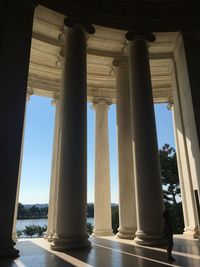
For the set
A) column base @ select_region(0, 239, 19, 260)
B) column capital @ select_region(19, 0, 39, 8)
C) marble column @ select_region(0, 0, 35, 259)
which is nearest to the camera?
column base @ select_region(0, 239, 19, 260)

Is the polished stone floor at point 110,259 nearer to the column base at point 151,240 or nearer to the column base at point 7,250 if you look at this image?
the column base at point 7,250

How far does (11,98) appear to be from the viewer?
6117 inches

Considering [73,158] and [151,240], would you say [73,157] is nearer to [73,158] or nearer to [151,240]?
[73,158]

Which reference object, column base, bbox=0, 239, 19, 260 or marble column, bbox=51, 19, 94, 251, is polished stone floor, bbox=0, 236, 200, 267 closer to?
column base, bbox=0, 239, 19, 260

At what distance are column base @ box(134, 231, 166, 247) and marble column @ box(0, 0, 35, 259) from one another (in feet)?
250

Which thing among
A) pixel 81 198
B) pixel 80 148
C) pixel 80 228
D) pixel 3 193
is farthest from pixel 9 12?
pixel 80 228

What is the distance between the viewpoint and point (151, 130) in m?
189

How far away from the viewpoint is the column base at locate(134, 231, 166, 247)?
16200 centimetres

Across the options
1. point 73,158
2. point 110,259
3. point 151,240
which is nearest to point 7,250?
point 110,259

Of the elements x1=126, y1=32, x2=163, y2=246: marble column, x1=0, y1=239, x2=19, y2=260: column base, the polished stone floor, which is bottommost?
the polished stone floor

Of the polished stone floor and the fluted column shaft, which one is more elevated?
the fluted column shaft

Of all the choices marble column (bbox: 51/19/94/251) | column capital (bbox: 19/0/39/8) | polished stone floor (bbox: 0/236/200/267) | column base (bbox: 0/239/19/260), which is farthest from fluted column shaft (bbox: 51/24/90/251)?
column capital (bbox: 19/0/39/8)

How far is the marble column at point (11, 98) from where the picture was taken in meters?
136

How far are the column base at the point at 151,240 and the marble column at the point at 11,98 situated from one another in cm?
7613
